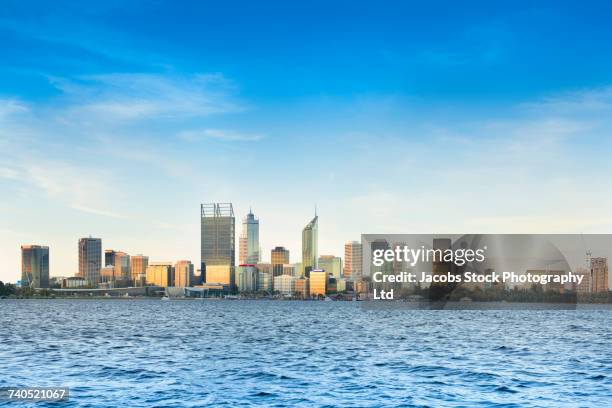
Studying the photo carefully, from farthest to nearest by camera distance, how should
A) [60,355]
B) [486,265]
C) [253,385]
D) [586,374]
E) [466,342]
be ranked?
[486,265], [466,342], [60,355], [586,374], [253,385]

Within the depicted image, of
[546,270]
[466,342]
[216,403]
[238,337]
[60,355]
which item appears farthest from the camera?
[546,270]

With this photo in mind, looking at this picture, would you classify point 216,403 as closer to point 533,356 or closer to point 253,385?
point 253,385

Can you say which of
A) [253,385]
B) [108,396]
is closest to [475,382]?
[253,385]

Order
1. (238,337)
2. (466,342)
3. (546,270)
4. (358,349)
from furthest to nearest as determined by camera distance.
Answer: (546,270) < (238,337) < (466,342) < (358,349)

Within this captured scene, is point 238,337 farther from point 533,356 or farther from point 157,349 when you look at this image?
point 533,356

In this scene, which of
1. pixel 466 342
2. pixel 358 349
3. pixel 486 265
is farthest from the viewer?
pixel 486 265

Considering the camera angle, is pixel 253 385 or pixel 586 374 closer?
pixel 253 385

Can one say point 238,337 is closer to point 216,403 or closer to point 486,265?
point 216,403

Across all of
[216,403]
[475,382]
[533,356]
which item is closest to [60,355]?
[216,403]

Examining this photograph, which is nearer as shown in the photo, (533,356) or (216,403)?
(216,403)
